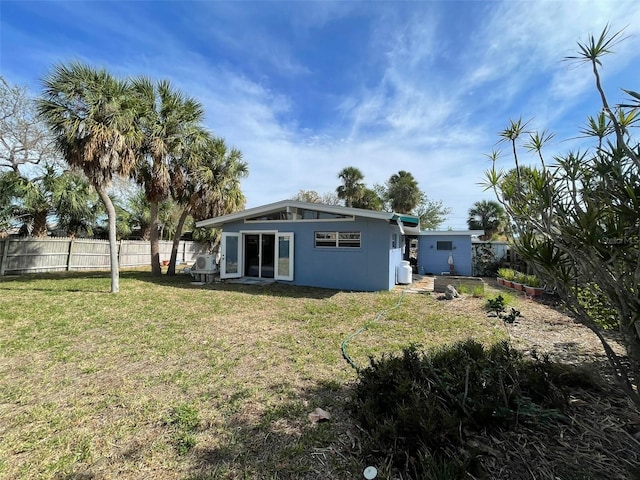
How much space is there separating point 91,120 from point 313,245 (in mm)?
7748

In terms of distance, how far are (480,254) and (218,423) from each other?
52.9ft

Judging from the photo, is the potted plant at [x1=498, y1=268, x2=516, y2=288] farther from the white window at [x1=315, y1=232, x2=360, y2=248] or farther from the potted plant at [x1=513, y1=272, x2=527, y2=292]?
the white window at [x1=315, y1=232, x2=360, y2=248]

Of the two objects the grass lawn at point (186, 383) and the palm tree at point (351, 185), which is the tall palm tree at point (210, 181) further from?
the palm tree at point (351, 185)

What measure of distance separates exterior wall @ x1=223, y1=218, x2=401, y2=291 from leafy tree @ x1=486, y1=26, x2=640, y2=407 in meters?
7.44

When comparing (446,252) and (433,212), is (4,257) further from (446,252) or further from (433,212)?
(433,212)

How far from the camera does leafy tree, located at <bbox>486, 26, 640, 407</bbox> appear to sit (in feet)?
6.13

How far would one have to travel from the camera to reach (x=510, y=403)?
242 cm

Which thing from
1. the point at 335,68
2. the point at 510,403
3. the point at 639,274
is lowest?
the point at 510,403

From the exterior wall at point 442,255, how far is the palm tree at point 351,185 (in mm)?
8026

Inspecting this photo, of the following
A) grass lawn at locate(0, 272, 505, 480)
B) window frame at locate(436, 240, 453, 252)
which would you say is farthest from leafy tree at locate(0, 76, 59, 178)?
window frame at locate(436, 240, 453, 252)

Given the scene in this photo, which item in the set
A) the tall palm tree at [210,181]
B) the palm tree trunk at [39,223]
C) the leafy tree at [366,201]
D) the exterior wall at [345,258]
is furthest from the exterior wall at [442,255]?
the palm tree trunk at [39,223]

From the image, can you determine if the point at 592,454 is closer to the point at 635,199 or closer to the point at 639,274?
the point at 639,274

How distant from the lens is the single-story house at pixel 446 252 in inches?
613

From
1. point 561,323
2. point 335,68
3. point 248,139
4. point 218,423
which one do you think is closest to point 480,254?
point 561,323
